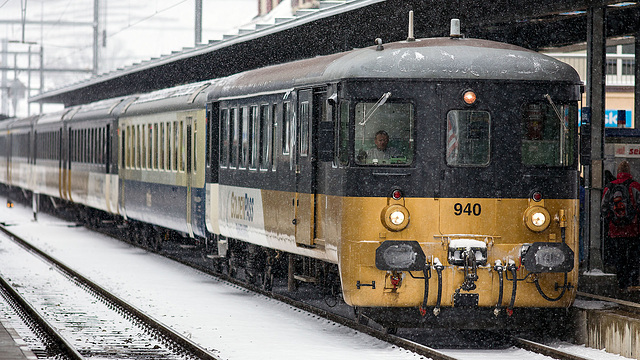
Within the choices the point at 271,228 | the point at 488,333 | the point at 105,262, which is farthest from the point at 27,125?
the point at 488,333

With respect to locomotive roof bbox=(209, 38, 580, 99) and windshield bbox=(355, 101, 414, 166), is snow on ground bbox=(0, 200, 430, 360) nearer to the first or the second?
windshield bbox=(355, 101, 414, 166)

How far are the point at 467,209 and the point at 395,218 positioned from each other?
2.22 feet

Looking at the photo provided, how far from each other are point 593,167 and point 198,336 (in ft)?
18.5

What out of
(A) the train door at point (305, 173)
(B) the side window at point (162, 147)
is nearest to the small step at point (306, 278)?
(A) the train door at point (305, 173)

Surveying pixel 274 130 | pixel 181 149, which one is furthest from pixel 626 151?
pixel 181 149

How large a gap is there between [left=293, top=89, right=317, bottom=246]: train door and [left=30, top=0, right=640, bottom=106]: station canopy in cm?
338

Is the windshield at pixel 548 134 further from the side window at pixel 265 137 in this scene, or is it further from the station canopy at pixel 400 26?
the side window at pixel 265 137

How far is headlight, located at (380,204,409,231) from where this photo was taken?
10462 mm

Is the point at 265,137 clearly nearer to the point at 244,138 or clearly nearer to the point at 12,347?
the point at 244,138

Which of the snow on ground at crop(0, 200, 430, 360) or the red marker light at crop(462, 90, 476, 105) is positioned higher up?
the red marker light at crop(462, 90, 476, 105)

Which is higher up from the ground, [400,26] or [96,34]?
[96,34]

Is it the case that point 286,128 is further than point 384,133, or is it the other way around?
point 286,128

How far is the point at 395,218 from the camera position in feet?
34.4

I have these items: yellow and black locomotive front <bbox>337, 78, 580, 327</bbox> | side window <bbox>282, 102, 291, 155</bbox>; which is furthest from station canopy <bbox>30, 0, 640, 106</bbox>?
yellow and black locomotive front <bbox>337, 78, 580, 327</bbox>
